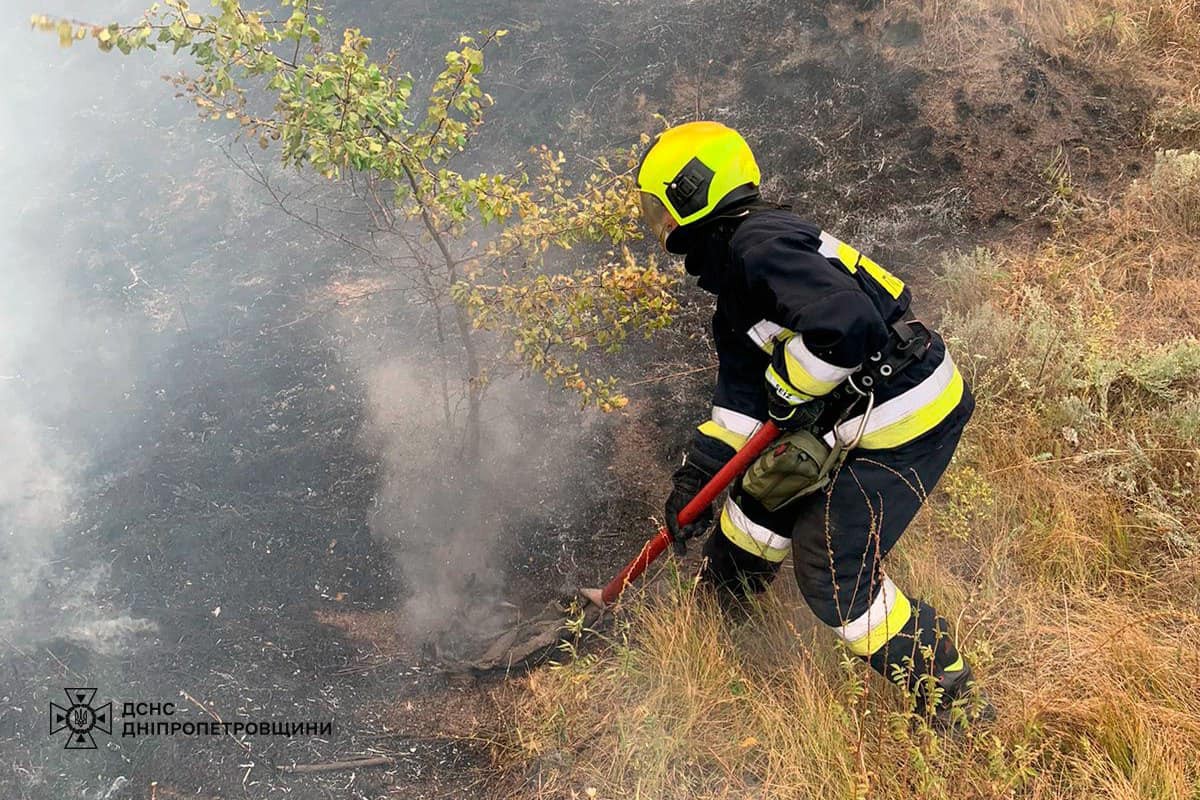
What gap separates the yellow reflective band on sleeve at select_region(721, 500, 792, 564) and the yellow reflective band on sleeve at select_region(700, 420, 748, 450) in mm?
309

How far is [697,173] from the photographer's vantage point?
287cm

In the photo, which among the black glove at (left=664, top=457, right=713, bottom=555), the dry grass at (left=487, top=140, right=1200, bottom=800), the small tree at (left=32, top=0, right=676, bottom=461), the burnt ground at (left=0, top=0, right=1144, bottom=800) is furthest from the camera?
the burnt ground at (left=0, top=0, right=1144, bottom=800)

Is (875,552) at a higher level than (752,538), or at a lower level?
higher

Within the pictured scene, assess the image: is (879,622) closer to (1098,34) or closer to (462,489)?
(462,489)

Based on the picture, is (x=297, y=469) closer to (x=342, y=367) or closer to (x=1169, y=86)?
(x=342, y=367)

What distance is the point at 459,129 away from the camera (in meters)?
3.46

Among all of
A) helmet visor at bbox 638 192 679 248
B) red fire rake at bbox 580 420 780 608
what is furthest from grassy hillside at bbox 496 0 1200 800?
helmet visor at bbox 638 192 679 248

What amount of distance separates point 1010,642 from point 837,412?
121 cm

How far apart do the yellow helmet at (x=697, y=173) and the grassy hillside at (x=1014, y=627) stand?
63.0 inches

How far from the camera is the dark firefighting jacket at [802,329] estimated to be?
2645 mm

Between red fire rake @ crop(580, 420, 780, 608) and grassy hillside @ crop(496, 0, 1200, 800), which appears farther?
red fire rake @ crop(580, 420, 780, 608)

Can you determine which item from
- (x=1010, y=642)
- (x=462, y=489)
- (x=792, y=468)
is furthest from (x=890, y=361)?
(x=462, y=489)

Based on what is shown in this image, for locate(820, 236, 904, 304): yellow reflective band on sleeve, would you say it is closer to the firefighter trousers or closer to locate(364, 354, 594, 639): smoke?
the firefighter trousers

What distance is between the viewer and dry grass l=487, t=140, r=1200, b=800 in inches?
109
